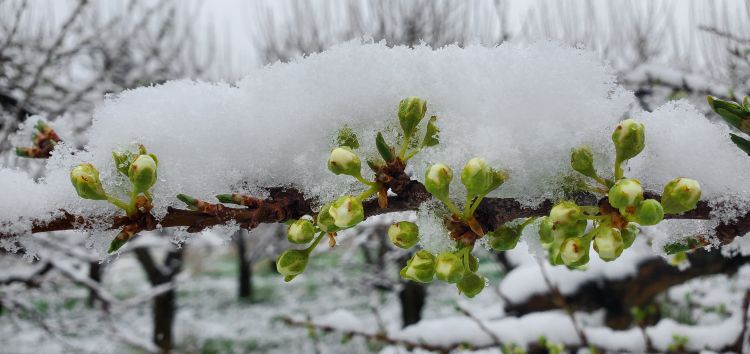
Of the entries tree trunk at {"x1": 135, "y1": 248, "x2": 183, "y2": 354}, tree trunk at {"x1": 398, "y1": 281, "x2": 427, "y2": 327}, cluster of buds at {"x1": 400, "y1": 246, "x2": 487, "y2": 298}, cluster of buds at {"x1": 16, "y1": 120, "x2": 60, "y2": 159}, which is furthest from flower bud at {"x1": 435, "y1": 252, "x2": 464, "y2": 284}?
tree trunk at {"x1": 135, "y1": 248, "x2": 183, "y2": 354}

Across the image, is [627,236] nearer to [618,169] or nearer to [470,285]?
→ [618,169]

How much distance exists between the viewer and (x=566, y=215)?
58 centimetres

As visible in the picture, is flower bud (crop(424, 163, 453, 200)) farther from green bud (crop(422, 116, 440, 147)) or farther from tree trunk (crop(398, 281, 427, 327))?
tree trunk (crop(398, 281, 427, 327))

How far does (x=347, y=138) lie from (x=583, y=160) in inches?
11.4

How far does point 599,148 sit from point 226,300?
16130 millimetres

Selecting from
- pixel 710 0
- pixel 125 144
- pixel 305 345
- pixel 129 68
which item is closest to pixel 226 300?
pixel 305 345

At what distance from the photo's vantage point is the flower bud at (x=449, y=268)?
2.00ft

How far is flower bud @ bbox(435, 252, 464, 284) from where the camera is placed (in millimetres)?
609

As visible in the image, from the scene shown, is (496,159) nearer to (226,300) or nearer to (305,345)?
(305,345)

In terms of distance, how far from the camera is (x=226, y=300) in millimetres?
15703

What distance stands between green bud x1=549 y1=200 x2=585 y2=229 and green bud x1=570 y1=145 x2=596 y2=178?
0.17ft

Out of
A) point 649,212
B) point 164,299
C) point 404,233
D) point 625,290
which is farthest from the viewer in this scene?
point 164,299

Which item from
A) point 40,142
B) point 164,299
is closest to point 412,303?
point 164,299

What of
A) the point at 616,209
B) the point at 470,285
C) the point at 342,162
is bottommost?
the point at 470,285
